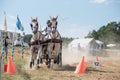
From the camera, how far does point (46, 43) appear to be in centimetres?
1709

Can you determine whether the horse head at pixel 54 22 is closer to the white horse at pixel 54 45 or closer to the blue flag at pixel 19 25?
the white horse at pixel 54 45

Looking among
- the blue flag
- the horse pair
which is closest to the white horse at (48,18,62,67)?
the horse pair

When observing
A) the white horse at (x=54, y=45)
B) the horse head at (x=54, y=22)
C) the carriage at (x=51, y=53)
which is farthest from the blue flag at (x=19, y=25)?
the horse head at (x=54, y=22)

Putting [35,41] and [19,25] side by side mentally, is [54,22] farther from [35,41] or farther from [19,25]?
[19,25]

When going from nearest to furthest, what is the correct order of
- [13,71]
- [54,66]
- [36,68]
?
[13,71], [36,68], [54,66]

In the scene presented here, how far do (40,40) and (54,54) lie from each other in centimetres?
109

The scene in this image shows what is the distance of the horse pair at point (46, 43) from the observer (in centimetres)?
1659

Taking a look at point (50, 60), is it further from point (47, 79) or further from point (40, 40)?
point (47, 79)

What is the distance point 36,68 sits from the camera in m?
16.7

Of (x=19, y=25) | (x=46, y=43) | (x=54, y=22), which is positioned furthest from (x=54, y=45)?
(x=19, y=25)

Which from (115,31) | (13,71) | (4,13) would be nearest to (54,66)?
(13,71)

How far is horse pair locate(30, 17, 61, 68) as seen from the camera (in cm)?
1659

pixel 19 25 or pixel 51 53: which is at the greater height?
pixel 19 25

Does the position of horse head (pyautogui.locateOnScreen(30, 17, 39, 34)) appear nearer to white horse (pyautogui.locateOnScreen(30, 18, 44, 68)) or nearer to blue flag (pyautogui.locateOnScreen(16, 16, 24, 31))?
white horse (pyautogui.locateOnScreen(30, 18, 44, 68))
